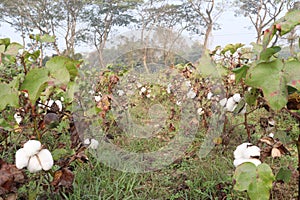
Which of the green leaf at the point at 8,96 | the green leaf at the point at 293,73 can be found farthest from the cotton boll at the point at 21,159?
the green leaf at the point at 293,73

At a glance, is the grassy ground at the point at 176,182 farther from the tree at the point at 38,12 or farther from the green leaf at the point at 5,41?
the tree at the point at 38,12

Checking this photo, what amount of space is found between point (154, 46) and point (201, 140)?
1017 millimetres

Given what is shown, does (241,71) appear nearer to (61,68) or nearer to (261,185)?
(261,185)

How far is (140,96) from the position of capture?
11.5 ft

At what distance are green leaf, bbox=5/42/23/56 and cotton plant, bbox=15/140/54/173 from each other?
0.68ft

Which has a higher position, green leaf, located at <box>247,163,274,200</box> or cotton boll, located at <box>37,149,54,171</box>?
green leaf, located at <box>247,163,274,200</box>

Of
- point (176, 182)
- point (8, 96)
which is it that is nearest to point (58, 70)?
point (8, 96)

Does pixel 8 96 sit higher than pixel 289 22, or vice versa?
pixel 289 22

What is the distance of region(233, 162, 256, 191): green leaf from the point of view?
62 cm

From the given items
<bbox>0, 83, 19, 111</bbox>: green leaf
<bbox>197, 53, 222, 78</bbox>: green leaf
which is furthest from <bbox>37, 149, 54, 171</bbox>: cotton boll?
<bbox>197, 53, 222, 78</bbox>: green leaf

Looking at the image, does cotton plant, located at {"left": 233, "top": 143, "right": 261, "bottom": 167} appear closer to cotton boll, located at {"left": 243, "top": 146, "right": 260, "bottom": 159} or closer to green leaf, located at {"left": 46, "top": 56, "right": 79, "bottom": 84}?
cotton boll, located at {"left": 243, "top": 146, "right": 260, "bottom": 159}

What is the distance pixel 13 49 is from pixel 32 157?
25 centimetres

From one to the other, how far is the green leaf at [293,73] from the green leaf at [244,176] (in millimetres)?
187

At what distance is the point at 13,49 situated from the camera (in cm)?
75
